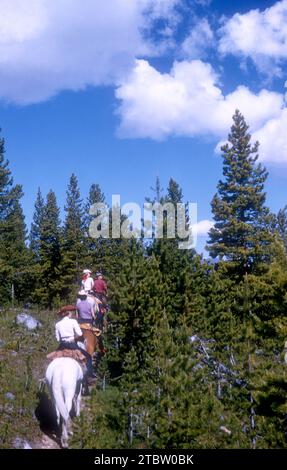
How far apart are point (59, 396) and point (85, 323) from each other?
177 inches

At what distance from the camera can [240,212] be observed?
31141 mm

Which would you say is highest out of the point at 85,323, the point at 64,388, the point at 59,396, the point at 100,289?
the point at 100,289

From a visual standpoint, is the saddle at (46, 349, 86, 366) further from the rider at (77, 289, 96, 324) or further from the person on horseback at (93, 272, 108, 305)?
the person on horseback at (93, 272, 108, 305)

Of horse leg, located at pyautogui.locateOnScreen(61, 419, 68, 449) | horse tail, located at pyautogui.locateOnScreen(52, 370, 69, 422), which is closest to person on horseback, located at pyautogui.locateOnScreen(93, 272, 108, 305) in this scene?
horse tail, located at pyautogui.locateOnScreen(52, 370, 69, 422)

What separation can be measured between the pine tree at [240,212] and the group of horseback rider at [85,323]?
43.0 ft

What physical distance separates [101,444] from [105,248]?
3466cm

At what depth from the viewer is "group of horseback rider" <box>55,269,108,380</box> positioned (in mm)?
11117

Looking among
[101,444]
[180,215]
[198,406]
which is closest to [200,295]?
[198,406]

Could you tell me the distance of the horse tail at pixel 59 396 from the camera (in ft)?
31.8

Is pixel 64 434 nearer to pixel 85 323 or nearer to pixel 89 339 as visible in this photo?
pixel 89 339

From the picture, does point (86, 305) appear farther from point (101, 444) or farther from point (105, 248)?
point (105, 248)

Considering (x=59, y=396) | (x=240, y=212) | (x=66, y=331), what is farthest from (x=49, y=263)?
(x=59, y=396)

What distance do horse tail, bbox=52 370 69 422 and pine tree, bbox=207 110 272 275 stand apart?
2052 centimetres

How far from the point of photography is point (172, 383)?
31.3ft
